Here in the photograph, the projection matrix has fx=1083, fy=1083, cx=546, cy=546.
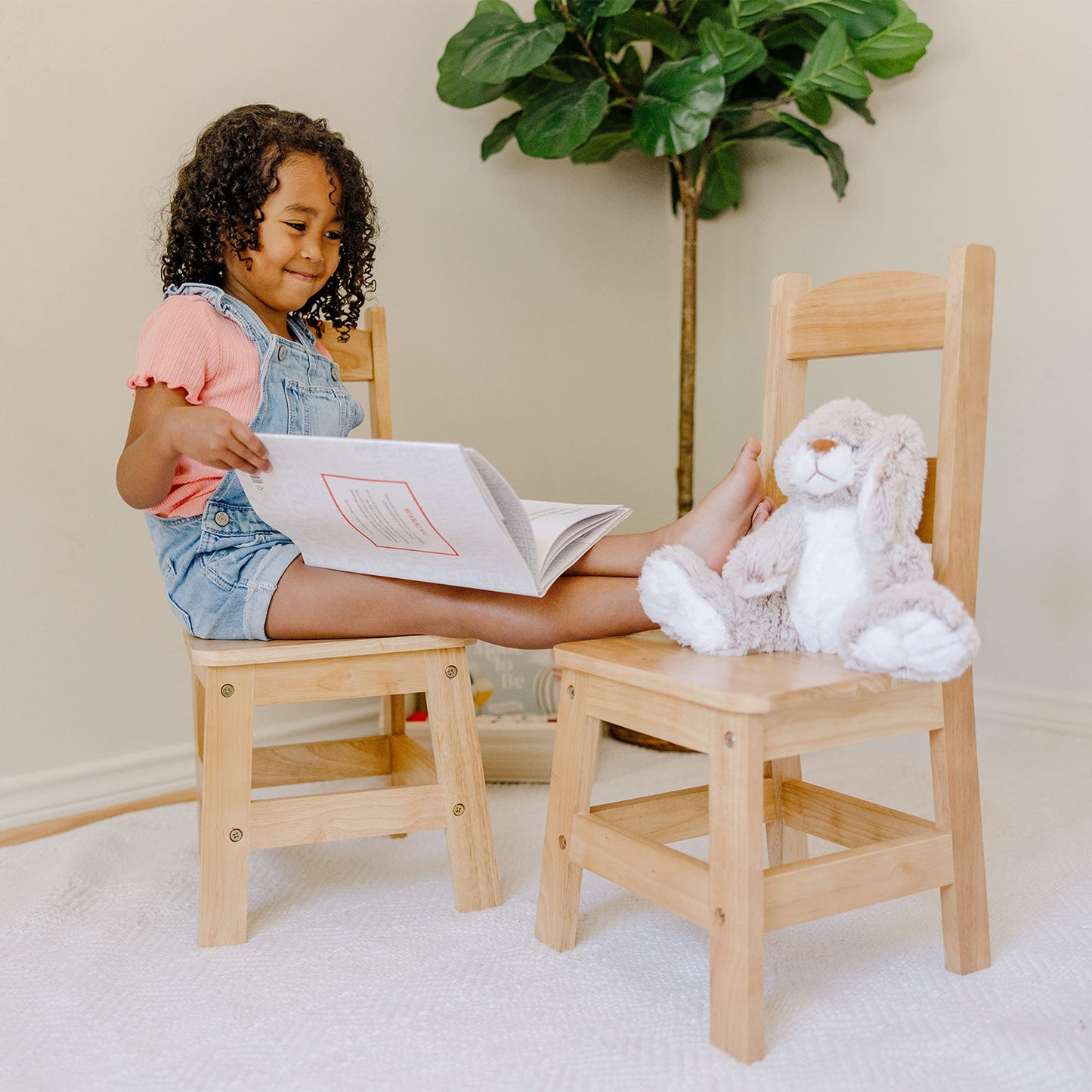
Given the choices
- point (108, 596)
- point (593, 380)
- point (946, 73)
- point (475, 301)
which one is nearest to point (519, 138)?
point (475, 301)

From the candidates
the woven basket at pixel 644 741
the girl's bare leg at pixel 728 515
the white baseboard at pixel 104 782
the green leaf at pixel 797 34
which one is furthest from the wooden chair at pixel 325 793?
the green leaf at pixel 797 34

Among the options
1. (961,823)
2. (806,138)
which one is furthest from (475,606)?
(806,138)

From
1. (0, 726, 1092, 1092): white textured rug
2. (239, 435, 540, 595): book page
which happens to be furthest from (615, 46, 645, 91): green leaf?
(0, 726, 1092, 1092): white textured rug

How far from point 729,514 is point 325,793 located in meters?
0.47

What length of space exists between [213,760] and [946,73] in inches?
57.7

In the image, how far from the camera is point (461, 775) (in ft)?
3.48

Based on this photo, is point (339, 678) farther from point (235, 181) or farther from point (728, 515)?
point (235, 181)

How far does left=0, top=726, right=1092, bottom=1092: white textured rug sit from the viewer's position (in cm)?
76

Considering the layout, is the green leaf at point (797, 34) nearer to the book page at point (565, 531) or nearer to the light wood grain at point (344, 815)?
the book page at point (565, 531)

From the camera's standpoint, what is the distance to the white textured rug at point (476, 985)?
2.50 feet

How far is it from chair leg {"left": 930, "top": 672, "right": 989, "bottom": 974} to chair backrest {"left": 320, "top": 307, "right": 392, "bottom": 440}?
731 mm

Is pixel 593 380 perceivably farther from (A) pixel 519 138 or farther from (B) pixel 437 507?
(B) pixel 437 507

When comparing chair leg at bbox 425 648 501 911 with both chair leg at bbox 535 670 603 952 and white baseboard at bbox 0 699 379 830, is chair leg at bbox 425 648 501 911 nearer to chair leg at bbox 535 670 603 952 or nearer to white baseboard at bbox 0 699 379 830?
chair leg at bbox 535 670 603 952

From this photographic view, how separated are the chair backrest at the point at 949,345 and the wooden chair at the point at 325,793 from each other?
452 mm
